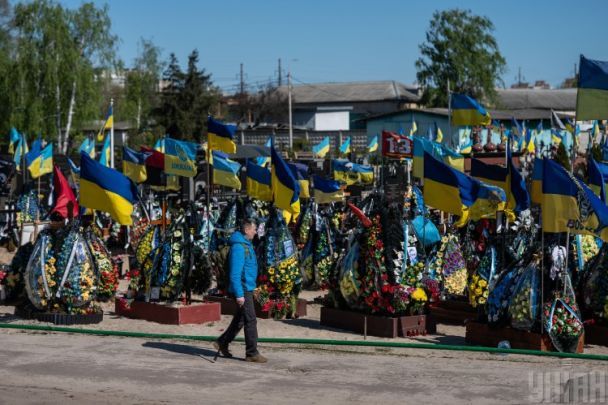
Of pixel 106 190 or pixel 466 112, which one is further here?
pixel 466 112

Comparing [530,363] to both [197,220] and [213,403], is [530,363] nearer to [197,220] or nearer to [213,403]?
[213,403]

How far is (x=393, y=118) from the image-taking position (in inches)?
2164

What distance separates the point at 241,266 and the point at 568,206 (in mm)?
3757

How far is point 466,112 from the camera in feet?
75.8

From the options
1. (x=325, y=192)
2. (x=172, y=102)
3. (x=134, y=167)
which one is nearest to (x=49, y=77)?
(x=172, y=102)

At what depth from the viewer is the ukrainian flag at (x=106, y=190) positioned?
45.1 ft

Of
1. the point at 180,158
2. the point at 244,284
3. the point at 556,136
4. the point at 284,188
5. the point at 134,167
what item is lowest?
the point at 244,284

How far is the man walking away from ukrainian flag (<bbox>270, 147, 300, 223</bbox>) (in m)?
4.07

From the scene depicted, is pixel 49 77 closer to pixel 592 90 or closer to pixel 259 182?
pixel 259 182

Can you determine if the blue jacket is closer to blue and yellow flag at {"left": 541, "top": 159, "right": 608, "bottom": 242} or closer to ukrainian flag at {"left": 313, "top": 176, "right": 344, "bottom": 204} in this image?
blue and yellow flag at {"left": 541, "top": 159, "right": 608, "bottom": 242}

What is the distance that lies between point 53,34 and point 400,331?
141 ft

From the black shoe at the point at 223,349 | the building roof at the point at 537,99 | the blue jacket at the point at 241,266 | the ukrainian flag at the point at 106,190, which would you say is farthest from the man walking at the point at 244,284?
the building roof at the point at 537,99

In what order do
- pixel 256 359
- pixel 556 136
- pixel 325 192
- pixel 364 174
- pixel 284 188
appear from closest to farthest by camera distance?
1. pixel 256 359
2. pixel 284 188
3. pixel 325 192
4. pixel 364 174
5. pixel 556 136

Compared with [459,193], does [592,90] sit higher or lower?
higher
